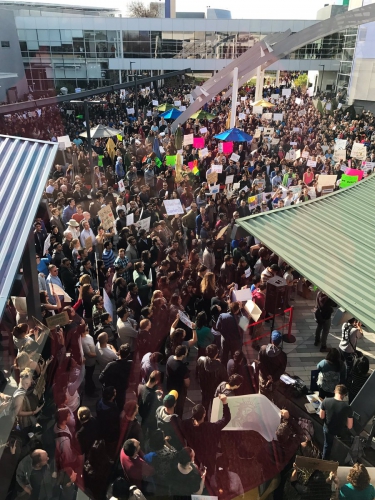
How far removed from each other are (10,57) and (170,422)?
41.4 m

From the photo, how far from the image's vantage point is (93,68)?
40.6m

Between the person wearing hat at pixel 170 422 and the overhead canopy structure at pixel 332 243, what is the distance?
195 cm

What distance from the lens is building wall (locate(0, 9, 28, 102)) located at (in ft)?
116

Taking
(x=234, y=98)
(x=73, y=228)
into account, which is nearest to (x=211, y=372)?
(x=73, y=228)

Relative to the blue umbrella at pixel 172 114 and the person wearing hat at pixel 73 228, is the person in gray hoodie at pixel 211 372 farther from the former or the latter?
the blue umbrella at pixel 172 114

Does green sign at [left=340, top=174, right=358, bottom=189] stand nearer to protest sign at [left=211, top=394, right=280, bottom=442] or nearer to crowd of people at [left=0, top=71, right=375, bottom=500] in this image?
crowd of people at [left=0, top=71, right=375, bottom=500]

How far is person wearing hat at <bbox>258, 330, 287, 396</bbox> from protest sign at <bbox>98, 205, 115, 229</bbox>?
4410mm

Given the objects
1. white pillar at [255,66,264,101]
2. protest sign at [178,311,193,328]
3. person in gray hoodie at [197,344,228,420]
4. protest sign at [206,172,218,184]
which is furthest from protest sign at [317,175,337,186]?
white pillar at [255,66,264,101]

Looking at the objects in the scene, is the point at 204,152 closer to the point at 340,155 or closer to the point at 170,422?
the point at 340,155

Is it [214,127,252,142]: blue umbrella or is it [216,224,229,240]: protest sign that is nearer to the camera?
[216,224,229,240]: protest sign

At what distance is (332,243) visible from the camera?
211 inches

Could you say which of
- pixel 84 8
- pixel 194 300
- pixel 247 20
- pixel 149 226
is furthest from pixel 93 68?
pixel 194 300

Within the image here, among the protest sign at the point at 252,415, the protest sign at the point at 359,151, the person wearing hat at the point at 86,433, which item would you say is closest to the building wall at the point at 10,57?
the protest sign at the point at 359,151

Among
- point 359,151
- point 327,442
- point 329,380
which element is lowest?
point 327,442
